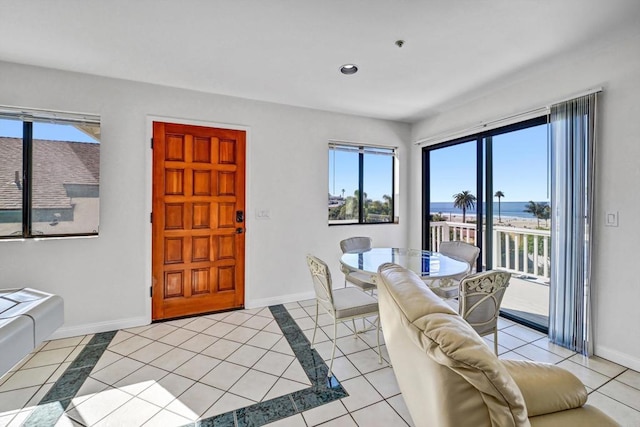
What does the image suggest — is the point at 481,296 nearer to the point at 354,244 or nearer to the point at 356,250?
the point at 356,250

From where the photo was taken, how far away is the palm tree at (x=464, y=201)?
3518 mm

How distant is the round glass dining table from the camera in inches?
85.1

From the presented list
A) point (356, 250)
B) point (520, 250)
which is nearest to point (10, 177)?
point (356, 250)

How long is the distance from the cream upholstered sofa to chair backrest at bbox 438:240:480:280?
157cm

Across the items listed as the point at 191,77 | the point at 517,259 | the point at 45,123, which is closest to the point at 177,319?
the point at 45,123

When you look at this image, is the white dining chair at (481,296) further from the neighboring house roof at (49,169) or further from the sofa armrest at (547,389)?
the neighboring house roof at (49,169)

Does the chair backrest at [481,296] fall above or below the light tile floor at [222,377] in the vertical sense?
above

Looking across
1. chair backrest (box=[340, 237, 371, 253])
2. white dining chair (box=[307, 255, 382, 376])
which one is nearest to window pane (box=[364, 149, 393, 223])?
chair backrest (box=[340, 237, 371, 253])

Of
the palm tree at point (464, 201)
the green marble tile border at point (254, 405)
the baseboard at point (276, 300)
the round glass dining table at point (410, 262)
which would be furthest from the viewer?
the palm tree at point (464, 201)

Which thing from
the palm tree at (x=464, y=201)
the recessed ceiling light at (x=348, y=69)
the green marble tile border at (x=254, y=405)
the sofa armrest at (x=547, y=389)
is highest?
the recessed ceiling light at (x=348, y=69)

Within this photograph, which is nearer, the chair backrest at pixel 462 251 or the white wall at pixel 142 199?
the white wall at pixel 142 199

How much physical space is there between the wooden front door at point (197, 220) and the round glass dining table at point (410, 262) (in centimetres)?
148

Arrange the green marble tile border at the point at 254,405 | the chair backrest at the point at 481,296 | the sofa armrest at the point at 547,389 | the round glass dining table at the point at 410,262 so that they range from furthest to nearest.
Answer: the round glass dining table at the point at 410,262 → the chair backrest at the point at 481,296 → the green marble tile border at the point at 254,405 → the sofa armrest at the point at 547,389

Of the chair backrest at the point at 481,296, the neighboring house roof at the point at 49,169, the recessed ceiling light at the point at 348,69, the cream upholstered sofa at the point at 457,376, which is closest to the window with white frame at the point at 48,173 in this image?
the neighboring house roof at the point at 49,169
